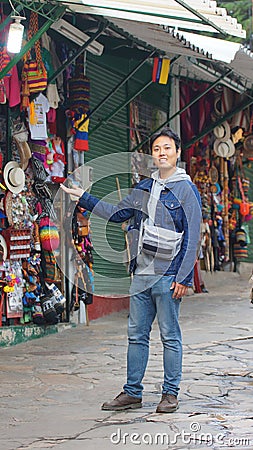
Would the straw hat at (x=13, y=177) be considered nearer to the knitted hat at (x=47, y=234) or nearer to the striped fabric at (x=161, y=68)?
the knitted hat at (x=47, y=234)

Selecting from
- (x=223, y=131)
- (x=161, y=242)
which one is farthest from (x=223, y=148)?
(x=161, y=242)

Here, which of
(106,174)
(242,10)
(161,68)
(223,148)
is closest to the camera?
(161,68)

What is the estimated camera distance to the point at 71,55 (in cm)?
925

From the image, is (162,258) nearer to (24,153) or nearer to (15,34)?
(15,34)

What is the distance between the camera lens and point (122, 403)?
5156 millimetres

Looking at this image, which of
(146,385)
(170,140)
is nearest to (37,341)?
(146,385)

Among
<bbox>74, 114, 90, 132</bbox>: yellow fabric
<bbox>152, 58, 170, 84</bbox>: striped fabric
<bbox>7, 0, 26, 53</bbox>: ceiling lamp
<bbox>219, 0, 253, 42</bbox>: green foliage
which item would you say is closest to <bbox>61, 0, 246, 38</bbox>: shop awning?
<bbox>7, 0, 26, 53</bbox>: ceiling lamp

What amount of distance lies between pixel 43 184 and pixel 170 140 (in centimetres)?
373

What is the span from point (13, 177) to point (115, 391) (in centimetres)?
303

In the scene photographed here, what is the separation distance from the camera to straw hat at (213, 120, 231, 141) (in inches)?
523

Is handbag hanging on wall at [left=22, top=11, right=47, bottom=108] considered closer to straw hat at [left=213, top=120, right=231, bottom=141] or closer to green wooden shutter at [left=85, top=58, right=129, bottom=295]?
green wooden shutter at [left=85, top=58, right=129, bottom=295]

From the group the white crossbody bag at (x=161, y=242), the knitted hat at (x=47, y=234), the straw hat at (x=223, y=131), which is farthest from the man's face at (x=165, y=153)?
the straw hat at (x=223, y=131)

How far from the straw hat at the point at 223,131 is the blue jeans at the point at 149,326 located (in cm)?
833

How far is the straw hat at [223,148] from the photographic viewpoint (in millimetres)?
13484
